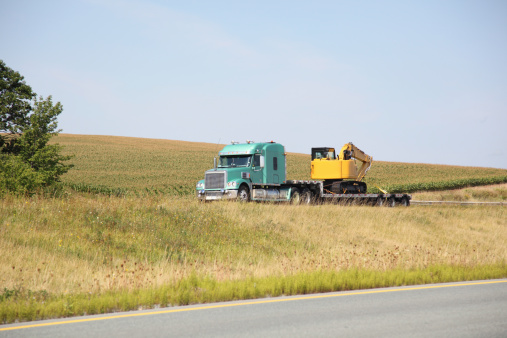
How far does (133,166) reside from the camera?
72938 millimetres

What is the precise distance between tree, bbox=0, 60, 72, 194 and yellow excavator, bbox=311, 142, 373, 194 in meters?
20.3

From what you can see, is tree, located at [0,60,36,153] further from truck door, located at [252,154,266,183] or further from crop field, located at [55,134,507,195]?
truck door, located at [252,154,266,183]

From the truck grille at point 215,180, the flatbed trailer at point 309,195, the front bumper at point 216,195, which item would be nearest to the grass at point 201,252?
the front bumper at point 216,195

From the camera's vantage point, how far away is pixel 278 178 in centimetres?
2834

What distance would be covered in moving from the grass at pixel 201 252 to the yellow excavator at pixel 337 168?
4696 millimetres

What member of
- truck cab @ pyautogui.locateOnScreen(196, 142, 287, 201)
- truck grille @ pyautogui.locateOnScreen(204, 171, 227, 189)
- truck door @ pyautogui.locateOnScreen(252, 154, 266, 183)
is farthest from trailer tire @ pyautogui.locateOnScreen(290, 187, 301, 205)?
truck grille @ pyautogui.locateOnScreen(204, 171, 227, 189)


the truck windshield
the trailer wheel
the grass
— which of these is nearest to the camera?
the grass

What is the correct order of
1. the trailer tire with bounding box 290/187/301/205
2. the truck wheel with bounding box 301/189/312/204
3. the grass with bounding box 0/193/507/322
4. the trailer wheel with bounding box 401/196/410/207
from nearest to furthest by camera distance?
the grass with bounding box 0/193/507/322 < the trailer tire with bounding box 290/187/301/205 < the truck wheel with bounding box 301/189/312/204 < the trailer wheel with bounding box 401/196/410/207

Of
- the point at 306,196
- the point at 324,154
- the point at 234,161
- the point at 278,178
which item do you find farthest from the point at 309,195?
the point at 234,161

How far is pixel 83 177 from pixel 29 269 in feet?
171

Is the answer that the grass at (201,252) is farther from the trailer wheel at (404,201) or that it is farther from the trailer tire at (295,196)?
the trailer wheel at (404,201)

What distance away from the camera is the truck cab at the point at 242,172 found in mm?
25609

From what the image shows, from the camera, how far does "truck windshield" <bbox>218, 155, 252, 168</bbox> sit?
87.5ft

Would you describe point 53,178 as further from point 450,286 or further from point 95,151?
point 95,151
